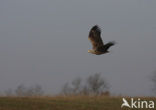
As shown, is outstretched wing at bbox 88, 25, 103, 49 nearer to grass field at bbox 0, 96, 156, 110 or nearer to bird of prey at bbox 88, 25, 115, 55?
bird of prey at bbox 88, 25, 115, 55

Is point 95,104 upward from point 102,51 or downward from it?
downward

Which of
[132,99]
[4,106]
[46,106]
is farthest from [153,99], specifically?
[4,106]

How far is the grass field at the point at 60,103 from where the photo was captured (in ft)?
54.2

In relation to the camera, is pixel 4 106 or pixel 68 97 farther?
pixel 68 97

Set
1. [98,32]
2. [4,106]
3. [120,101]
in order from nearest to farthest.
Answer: [4,106], [98,32], [120,101]

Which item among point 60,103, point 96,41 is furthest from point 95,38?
point 60,103

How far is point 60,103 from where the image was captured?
17844 millimetres

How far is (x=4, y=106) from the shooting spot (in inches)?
636

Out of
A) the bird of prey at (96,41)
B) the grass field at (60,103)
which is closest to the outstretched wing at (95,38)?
the bird of prey at (96,41)

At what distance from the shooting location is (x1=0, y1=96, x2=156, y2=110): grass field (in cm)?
1653

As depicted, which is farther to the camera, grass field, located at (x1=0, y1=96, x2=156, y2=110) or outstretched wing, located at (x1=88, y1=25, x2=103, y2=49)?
outstretched wing, located at (x1=88, y1=25, x2=103, y2=49)

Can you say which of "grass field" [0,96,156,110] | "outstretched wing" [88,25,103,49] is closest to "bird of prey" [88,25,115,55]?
"outstretched wing" [88,25,103,49]

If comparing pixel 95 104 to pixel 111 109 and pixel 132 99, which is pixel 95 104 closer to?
pixel 111 109

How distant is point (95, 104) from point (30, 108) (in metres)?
3.51
